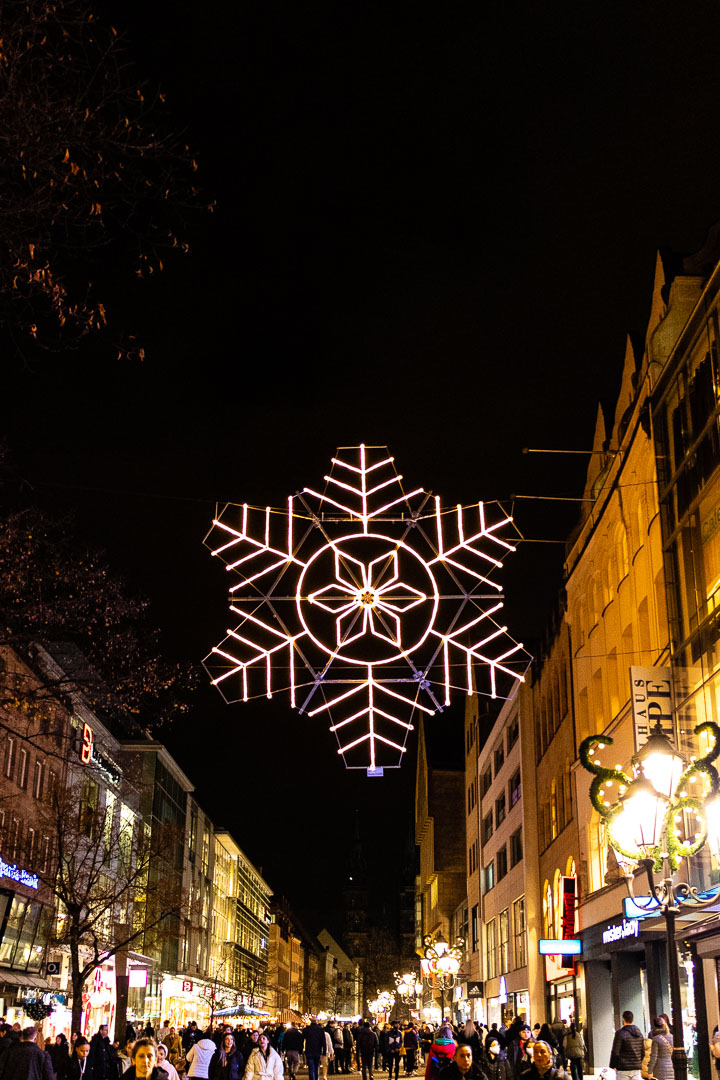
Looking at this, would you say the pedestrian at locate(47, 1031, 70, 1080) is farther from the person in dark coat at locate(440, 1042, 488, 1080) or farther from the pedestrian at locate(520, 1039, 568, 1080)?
the person in dark coat at locate(440, 1042, 488, 1080)

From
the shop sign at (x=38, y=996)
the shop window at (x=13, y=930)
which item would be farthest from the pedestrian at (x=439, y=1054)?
the shop sign at (x=38, y=996)

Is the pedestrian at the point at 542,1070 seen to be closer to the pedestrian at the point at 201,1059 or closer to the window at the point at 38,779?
the pedestrian at the point at 201,1059

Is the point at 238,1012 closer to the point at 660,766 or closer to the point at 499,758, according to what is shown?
the point at 499,758

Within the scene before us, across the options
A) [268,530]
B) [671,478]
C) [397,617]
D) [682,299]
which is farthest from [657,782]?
[682,299]

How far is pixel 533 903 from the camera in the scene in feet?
154

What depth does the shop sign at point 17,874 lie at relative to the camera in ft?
120

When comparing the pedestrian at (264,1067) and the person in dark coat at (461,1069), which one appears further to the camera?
the pedestrian at (264,1067)

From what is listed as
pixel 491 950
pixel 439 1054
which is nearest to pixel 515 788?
pixel 491 950

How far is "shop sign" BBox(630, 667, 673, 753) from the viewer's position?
2453cm

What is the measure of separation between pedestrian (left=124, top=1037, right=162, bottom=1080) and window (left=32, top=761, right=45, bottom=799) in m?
38.5

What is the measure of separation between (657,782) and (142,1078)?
6.18 metres

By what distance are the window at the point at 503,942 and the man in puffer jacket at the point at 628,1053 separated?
35441mm

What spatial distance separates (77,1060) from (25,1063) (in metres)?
9.81

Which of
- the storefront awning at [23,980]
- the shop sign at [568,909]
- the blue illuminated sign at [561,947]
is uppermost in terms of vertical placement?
the shop sign at [568,909]
